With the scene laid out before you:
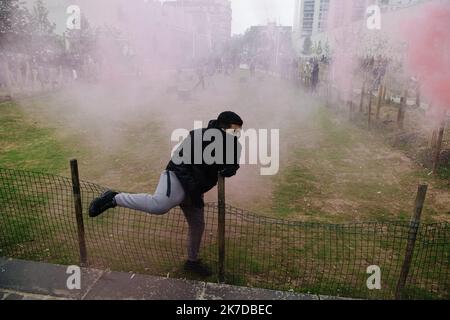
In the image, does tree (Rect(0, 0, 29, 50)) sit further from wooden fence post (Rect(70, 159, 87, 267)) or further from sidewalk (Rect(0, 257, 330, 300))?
sidewalk (Rect(0, 257, 330, 300))

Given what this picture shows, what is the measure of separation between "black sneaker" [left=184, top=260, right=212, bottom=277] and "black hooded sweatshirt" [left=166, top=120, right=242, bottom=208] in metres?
0.78

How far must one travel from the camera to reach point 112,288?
3.69 meters

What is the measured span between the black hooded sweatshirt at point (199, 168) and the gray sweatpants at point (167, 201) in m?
0.09

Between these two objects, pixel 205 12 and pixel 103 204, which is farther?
pixel 205 12

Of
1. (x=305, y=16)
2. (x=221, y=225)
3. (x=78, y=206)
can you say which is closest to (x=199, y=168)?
(x=221, y=225)

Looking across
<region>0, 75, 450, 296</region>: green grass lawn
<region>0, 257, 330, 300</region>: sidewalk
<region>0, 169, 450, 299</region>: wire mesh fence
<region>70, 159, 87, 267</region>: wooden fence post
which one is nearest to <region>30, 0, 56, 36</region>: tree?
<region>0, 75, 450, 296</region>: green grass lawn

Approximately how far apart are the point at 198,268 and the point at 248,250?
864 millimetres

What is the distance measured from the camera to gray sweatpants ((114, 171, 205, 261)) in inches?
149

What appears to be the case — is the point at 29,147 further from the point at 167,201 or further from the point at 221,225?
the point at 221,225

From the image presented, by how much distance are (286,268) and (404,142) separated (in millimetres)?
A: 7468

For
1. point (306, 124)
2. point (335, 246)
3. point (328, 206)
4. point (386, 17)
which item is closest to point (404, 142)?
point (306, 124)

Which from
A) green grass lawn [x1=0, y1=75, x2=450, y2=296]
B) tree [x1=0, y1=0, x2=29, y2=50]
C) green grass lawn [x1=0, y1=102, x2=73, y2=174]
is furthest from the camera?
tree [x1=0, y1=0, x2=29, y2=50]

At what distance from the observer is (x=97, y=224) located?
17.6 feet
